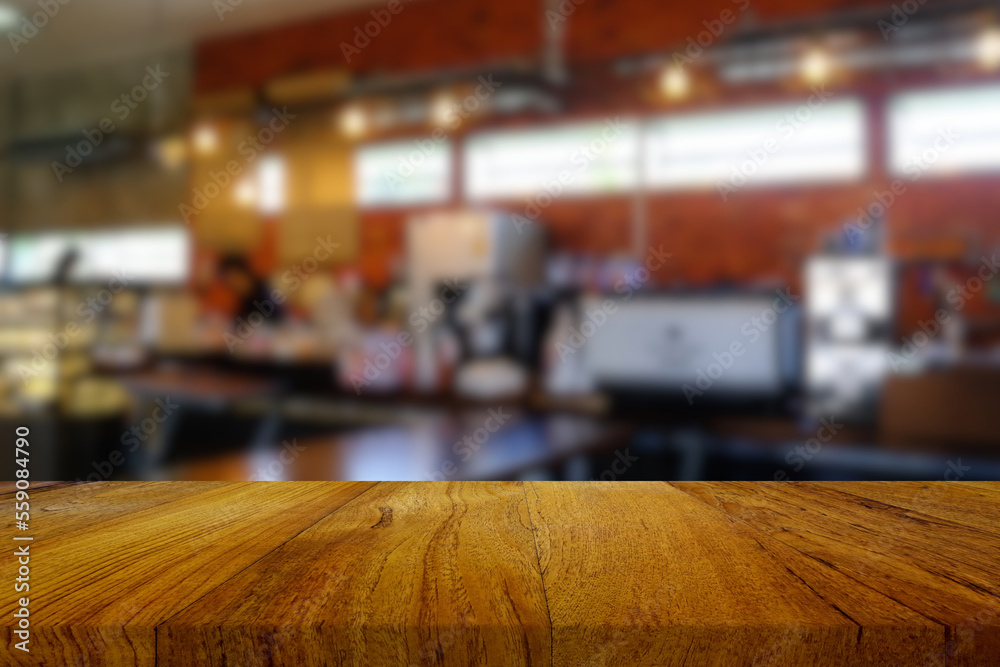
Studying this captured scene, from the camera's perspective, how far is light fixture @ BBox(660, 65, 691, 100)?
3.64 feet

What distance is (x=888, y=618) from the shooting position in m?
0.31

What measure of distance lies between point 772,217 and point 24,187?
1.15 m

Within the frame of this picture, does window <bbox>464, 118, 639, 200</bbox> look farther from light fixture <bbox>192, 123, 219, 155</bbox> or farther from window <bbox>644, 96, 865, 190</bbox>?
light fixture <bbox>192, 123, 219, 155</bbox>

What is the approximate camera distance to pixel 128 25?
41.6 inches

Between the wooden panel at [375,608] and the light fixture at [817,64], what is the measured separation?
991 mm

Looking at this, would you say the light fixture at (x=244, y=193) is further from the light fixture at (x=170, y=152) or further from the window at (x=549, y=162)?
the window at (x=549, y=162)

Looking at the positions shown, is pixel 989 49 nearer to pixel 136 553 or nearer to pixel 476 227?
pixel 476 227

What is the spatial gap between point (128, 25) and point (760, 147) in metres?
1.00

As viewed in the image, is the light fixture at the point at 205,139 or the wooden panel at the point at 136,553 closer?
the wooden panel at the point at 136,553

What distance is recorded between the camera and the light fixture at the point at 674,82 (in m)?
1.11

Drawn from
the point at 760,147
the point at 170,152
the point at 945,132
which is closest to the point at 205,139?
the point at 170,152

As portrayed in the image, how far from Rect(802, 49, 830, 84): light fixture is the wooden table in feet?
2.57

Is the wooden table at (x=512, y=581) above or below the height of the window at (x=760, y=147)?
below

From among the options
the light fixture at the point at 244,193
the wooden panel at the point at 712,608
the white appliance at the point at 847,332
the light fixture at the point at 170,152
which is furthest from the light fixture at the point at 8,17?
the white appliance at the point at 847,332
